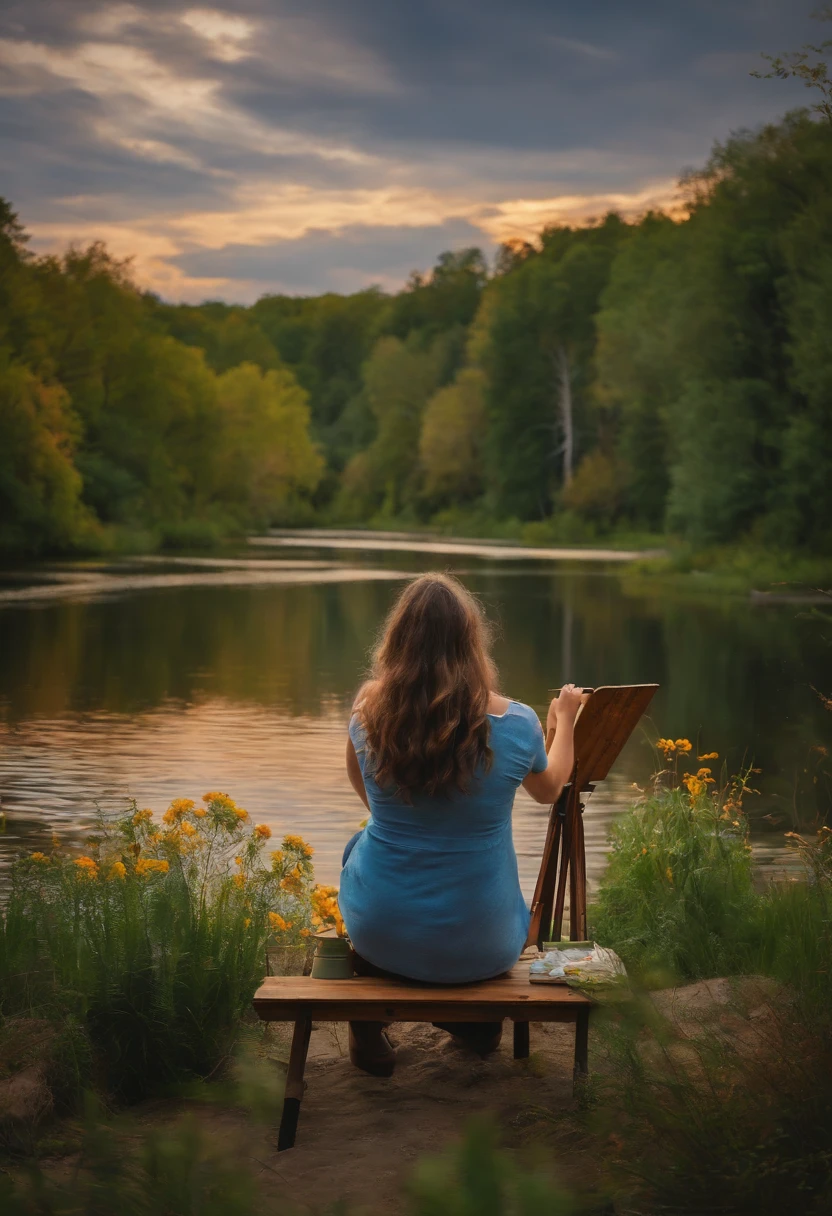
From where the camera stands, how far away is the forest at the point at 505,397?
128ft

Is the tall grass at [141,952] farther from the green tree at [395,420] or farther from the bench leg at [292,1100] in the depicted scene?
the green tree at [395,420]

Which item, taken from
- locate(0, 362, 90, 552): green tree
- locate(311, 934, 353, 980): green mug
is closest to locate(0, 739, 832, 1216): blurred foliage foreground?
locate(311, 934, 353, 980): green mug

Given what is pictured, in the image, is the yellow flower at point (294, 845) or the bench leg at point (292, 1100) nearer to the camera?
the bench leg at point (292, 1100)

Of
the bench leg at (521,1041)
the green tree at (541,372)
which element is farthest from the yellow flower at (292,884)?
the green tree at (541,372)

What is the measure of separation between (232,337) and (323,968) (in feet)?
387

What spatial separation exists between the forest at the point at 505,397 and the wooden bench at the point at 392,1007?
303cm

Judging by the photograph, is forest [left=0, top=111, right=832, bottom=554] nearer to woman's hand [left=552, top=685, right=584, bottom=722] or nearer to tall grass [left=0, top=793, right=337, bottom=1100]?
woman's hand [left=552, top=685, right=584, bottom=722]

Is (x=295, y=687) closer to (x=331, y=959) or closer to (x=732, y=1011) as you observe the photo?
(x=732, y=1011)

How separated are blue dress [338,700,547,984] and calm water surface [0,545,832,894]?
159 centimetres

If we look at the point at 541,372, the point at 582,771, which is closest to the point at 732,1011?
the point at 582,771

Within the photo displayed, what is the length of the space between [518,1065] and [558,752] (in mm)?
921

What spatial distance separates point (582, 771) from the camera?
4.98 meters

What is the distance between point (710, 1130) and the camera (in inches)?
120

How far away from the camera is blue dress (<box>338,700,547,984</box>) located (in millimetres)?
4023
